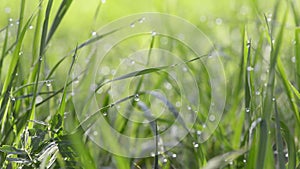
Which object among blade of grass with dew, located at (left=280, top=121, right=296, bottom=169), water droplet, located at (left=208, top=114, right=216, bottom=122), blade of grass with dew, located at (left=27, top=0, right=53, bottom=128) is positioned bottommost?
blade of grass with dew, located at (left=280, top=121, right=296, bottom=169)

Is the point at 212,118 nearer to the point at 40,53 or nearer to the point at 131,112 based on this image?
the point at 131,112

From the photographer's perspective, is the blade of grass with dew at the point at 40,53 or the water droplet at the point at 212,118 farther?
the water droplet at the point at 212,118

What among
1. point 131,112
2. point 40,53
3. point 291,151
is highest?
point 40,53

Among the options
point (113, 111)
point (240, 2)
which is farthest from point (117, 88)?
point (240, 2)

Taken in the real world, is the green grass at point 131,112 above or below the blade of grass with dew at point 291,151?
above

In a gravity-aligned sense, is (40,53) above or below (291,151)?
above

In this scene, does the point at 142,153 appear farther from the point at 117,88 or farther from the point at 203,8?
the point at 203,8

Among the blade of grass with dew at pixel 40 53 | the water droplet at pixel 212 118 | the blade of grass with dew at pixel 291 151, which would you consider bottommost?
the blade of grass with dew at pixel 291 151

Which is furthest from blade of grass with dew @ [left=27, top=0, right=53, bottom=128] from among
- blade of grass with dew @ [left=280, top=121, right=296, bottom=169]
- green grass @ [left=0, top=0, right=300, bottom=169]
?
blade of grass with dew @ [left=280, top=121, right=296, bottom=169]

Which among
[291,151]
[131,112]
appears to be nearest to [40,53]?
[131,112]

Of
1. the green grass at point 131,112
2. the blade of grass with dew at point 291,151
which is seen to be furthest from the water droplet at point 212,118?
the blade of grass with dew at point 291,151

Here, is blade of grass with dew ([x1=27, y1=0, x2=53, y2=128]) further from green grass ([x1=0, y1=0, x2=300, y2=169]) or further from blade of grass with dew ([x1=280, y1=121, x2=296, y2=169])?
blade of grass with dew ([x1=280, y1=121, x2=296, y2=169])

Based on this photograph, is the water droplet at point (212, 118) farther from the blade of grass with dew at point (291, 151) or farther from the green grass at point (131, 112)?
the blade of grass with dew at point (291, 151)
